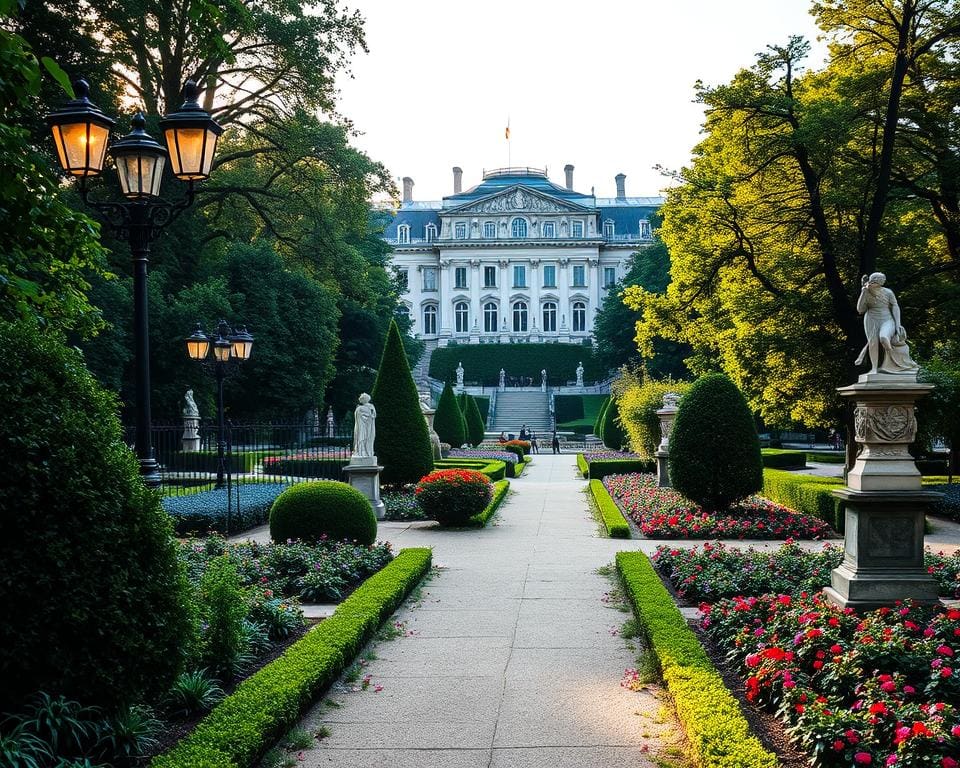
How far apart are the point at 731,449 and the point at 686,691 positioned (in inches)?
306

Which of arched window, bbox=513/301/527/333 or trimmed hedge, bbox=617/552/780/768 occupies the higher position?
arched window, bbox=513/301/527/333

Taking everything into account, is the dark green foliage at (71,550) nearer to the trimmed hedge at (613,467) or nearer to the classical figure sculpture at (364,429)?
the classical figure sculpture at (364,429)

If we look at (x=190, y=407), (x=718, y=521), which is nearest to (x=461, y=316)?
(x=190, y=407)

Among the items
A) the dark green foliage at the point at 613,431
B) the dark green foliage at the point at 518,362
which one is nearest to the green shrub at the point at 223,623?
the dark green foliage at the point at 613,431

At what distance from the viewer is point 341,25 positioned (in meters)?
20.1

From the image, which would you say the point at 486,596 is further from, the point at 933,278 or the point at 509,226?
the point at 509,226

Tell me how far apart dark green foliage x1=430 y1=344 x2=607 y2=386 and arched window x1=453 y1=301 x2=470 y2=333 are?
6465 millimetres

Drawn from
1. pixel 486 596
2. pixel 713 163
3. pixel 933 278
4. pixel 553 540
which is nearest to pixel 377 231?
pixel 713 163

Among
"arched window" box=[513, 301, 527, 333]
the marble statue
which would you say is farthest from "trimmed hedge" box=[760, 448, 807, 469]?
"arched window" box=[513, 301, 527, 333]

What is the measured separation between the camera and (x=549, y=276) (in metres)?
66.5

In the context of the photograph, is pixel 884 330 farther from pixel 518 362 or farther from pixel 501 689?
pixel 518 362

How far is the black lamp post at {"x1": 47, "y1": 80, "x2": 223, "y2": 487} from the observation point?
5.77 m

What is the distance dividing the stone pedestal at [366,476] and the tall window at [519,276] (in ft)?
180

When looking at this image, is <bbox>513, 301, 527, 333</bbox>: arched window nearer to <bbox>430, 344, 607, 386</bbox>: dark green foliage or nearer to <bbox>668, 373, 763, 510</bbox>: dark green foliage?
<bbox>430, 344, 607, 386</bbox>: dark green foliage
